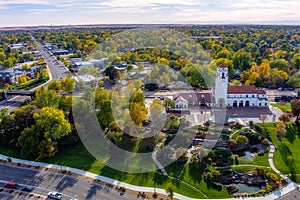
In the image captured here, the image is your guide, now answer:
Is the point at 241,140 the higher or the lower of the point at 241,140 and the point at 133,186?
the higher

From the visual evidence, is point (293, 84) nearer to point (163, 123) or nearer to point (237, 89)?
point (237, 89)

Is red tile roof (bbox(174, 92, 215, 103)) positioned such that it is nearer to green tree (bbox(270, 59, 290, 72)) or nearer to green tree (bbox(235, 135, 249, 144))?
green tree (bbox(235, 135, 249, 144))

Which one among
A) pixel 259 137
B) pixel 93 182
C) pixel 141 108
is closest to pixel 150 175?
pixel 93 182

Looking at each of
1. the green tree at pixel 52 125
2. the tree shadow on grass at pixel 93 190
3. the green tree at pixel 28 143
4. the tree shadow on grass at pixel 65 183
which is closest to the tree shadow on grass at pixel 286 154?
the tree shadow on grass at pixel 93 190

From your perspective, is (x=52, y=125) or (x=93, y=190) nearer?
(x=93, y=190)

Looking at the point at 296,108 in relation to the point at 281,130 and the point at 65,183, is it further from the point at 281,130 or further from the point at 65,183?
the point at 65,183

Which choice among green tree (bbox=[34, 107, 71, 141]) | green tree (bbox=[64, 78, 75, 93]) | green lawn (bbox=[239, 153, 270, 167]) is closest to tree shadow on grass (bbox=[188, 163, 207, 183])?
green lawn (bbox=[239, 153, 270, 167])

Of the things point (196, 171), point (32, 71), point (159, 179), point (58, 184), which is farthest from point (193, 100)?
point (32, 71)
